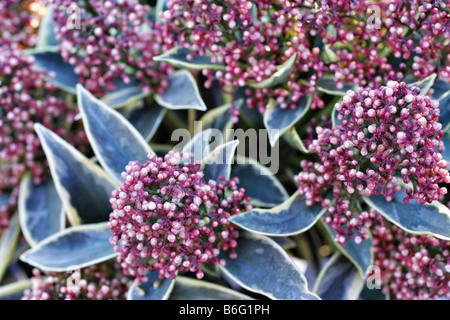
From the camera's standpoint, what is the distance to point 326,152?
825 mm

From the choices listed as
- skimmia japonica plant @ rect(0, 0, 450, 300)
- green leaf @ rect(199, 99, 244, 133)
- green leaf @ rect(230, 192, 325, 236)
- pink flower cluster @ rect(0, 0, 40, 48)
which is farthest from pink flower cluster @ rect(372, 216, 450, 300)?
pink flower cluster @ rect(0, 0, 40, 48)

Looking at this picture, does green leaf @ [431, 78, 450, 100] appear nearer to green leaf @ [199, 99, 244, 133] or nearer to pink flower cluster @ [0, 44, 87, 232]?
green leaf @ [199, 99, 244, 133]

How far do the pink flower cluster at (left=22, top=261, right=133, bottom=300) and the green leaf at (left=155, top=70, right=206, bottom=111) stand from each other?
378 millimetres

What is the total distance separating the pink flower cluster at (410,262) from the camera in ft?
2.87

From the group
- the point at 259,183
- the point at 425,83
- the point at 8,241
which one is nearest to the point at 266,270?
the point at 259,183

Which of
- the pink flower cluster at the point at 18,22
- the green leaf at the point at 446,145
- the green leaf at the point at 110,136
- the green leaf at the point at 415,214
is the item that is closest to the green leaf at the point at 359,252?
the green leaf at the point at 415,214

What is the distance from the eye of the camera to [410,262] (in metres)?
0.90

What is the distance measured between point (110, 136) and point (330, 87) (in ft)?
1.53

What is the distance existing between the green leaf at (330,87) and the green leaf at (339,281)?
36 centimetres

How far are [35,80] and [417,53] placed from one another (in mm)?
852

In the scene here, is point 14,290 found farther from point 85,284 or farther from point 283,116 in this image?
point 283,116

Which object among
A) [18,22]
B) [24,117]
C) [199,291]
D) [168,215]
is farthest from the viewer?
[18,22]

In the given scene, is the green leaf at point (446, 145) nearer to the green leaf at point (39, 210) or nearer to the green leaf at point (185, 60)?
the green leaf at point (185, 60)
